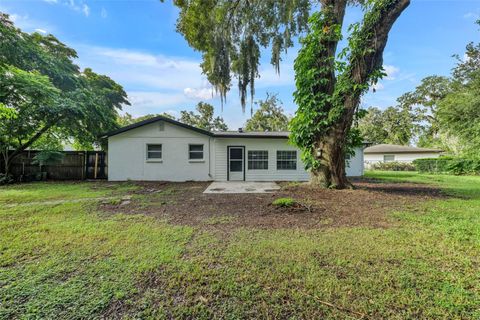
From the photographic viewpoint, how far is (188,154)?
37.9 ft

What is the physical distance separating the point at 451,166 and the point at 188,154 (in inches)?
787

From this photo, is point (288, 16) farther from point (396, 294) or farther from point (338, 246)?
point (396, 294)

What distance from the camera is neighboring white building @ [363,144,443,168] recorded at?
23.6 meters

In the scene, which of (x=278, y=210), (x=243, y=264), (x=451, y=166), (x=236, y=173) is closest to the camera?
(x=243, y=264)

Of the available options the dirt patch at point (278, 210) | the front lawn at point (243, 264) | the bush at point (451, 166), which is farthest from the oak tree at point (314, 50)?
the bush at point (451, 166)

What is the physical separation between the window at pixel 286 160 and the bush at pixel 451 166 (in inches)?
549

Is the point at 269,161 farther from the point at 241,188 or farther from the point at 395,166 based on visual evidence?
the point at 395,166

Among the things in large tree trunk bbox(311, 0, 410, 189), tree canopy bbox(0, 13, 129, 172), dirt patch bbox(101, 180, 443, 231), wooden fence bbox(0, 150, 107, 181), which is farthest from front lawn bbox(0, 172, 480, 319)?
wooden fence bbox(0, 150, 107, 181)

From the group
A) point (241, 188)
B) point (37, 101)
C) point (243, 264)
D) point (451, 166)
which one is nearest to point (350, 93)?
point (241, 188)

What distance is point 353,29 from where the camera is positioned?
6.89 m

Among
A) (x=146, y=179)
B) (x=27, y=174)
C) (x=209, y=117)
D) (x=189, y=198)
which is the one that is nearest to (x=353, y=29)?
(x=189, y=198)

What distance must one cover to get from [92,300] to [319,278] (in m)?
2.22

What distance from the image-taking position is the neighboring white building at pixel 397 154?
23641mm

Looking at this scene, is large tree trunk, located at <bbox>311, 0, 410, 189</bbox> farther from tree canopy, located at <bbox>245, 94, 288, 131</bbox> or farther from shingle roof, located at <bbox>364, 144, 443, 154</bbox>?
tree canopy, located at <bbox>245, 94, 288, 131</bbox>
